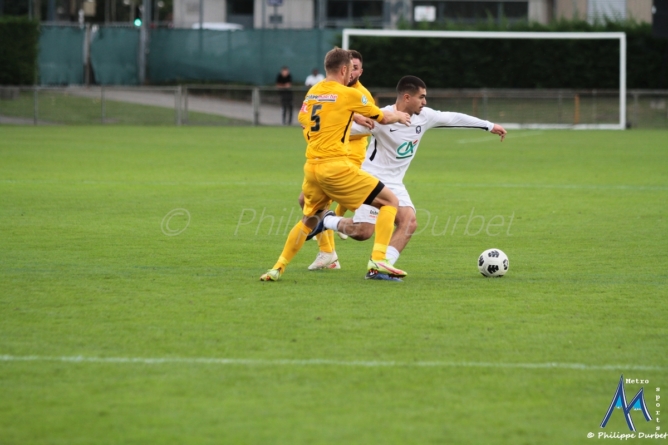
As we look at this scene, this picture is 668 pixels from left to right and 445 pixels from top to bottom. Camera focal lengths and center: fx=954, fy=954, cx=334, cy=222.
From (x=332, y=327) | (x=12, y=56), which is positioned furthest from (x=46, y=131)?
(x=332, y=327)

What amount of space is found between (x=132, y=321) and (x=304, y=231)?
2074mm

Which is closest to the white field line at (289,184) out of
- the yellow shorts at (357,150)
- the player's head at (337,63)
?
the yellow shorts at (357,150)

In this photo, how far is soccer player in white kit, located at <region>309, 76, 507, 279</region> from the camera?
8477 mm

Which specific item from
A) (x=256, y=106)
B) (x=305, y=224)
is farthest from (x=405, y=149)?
(x=256, y=106)

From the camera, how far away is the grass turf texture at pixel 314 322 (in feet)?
15.0

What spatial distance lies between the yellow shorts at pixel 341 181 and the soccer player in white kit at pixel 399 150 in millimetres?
367

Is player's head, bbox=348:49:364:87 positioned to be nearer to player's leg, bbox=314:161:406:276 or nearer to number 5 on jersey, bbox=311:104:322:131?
number 5 on jersey, bbox=311:104:322:131

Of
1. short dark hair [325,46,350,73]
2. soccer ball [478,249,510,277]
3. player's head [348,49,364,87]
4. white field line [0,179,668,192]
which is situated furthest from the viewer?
white field line [0,179,668,192]

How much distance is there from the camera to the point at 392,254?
8.34m

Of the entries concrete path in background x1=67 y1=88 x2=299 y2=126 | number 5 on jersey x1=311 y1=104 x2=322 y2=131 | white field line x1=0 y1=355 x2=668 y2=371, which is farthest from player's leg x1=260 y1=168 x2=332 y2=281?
concrete path in background x1=67 y1=88 x2=299 y2=126

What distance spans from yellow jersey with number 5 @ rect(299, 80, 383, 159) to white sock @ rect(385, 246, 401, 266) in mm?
980

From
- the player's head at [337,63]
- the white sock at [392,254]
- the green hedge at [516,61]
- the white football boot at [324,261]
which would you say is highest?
the green hedge at [516,61]

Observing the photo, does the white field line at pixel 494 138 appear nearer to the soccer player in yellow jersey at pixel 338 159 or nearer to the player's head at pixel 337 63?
the soccer player in yellow jersey at pixel 338 159

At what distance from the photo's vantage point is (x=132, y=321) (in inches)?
255
